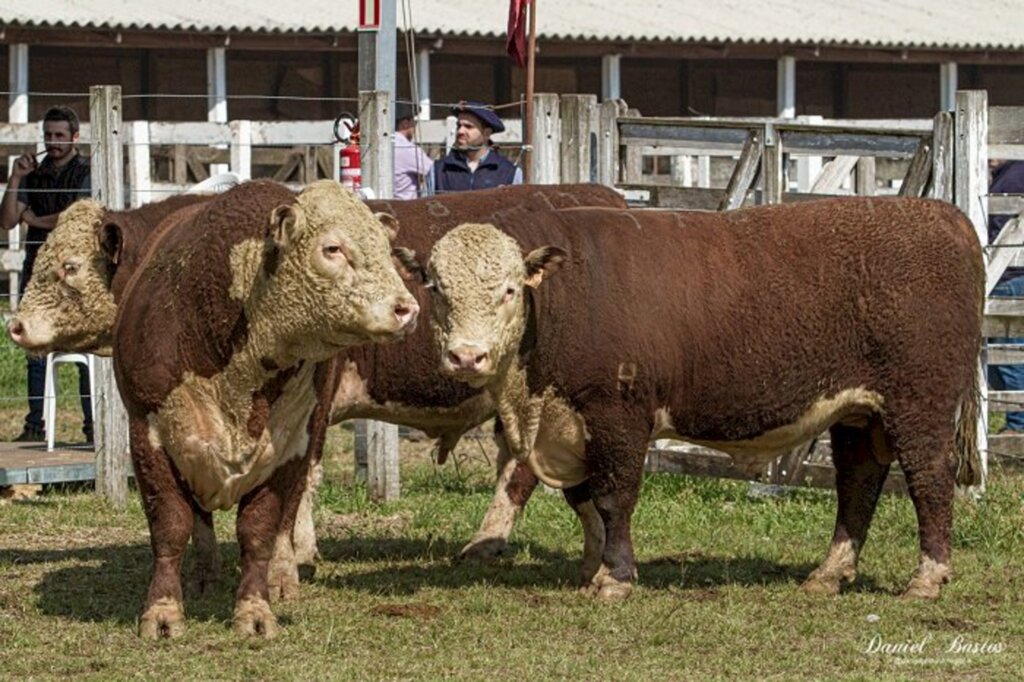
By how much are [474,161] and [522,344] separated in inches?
179

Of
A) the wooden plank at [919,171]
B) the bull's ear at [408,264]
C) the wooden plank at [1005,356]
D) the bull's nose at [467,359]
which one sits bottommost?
the wooden plank at [1005,356]

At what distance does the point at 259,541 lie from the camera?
24.9ft

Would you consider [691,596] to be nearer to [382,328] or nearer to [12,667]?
[382,328]

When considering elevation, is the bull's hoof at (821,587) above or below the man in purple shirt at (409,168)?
below

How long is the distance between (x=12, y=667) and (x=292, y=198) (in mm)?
2020

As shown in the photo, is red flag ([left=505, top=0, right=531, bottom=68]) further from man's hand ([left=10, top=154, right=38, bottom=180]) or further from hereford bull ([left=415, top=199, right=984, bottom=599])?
hereford bull ([left=415, top=199, right=984, bottom=599])

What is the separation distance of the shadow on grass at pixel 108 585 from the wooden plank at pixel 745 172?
11.2 feet

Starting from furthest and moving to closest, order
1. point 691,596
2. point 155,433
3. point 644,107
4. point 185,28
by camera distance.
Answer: point 644,107, point 185,28, point 691,596, point 155,433

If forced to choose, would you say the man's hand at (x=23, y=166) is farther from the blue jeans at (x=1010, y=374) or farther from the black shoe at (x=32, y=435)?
the blue jeans at (x=1010, y=374)

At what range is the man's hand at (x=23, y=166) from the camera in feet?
39.6

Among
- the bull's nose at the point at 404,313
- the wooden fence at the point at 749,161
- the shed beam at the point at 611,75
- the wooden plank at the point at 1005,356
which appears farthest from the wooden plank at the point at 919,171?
the shed beam at the point at 611,75

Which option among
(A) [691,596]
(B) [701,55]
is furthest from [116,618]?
(B) [701,55]

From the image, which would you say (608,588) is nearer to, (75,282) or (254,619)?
(254,619)

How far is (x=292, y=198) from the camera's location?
7578 mm
